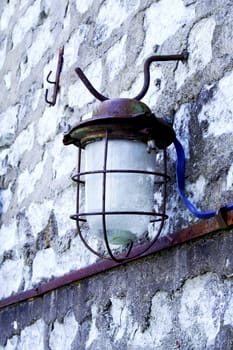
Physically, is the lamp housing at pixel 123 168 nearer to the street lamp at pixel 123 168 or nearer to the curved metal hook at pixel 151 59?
the street lamp at pixel 123 168

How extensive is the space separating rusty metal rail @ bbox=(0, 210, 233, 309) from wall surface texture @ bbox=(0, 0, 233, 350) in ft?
0.07

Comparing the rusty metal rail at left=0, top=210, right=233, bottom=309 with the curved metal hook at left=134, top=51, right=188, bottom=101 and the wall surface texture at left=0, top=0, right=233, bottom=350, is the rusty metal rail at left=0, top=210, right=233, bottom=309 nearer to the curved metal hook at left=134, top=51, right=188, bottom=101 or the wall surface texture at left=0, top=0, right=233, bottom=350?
the wall surface texture at left=0, top=0, right=233, bottom=350

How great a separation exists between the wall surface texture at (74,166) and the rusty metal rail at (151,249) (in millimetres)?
22

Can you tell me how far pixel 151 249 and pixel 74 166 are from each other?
0.66 meters

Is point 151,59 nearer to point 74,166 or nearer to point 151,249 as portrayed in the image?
point 151,249

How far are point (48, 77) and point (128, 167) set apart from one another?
3.60ft

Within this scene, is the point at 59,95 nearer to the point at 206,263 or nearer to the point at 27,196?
the point at 27,196

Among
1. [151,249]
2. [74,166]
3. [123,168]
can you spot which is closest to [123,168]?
[123,168]

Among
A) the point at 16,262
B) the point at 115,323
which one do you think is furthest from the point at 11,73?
the point at 115,323

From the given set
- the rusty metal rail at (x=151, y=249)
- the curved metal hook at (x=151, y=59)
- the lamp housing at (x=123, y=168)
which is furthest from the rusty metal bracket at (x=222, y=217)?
the curved metal hook at (x=151, y=59)

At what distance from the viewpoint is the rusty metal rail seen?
175 centimetres

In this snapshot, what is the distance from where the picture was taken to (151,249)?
2025 mm

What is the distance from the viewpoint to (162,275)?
77.7 inches

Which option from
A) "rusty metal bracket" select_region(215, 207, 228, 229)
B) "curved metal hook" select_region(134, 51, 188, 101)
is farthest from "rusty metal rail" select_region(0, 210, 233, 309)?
"curved metal hook" select_region(134, 51, 188, 101)
